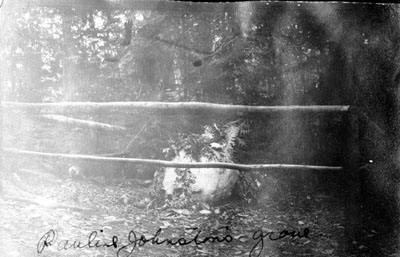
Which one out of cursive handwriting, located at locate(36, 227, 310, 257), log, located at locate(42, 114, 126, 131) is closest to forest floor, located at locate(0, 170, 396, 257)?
cursive handwriting, located at locate(36, 227, 310, 257)

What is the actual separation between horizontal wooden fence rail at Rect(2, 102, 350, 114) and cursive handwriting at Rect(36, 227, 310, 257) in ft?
1.79

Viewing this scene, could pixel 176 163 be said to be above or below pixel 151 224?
above

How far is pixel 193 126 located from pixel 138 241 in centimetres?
57

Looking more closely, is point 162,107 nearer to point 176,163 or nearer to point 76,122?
point 176,163

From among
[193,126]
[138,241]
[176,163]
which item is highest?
[193,126]

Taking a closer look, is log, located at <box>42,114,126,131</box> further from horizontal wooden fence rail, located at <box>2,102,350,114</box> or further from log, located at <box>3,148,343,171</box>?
log, located at <box>3,148,343,171</box>

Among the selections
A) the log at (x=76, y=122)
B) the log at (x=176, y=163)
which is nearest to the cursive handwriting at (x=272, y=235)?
the log at (x=176, y=163)

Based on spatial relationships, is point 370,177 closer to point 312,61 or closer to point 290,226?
point 290,226

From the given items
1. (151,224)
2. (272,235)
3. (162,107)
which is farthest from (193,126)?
(272,235)

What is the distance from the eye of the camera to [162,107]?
1.54 meters

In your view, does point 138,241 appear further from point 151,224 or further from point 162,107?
point 162,107

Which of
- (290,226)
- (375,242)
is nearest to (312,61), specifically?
(290,226)

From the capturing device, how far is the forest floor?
4.89 feet

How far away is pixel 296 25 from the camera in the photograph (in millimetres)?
1582
